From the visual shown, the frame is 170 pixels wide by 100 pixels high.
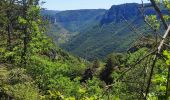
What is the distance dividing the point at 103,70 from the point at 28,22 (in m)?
27.9

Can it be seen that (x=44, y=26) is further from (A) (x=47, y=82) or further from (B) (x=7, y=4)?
(B) (x=7, y=4)

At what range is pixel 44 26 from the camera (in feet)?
185

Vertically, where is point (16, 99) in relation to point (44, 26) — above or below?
below

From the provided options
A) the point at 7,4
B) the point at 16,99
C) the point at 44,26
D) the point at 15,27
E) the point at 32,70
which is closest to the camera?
the point at 16,99

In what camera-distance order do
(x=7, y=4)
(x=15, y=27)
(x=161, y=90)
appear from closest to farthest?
(x=161, y=90) < (x=7, y=4) < (x=15, y=27)

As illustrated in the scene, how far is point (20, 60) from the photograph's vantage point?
166 ft

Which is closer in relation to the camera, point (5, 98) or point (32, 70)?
point (5, 98)

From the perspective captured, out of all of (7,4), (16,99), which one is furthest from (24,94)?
(7,4)

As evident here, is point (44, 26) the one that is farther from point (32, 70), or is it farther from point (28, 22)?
point (32, 70)

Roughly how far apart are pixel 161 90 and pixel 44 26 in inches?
2064

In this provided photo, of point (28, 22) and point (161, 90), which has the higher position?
point (161, 90)

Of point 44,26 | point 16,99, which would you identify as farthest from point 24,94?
point 44,26

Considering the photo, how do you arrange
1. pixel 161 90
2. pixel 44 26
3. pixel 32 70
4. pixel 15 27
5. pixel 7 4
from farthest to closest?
pixel 15 27
pixel 7 4
pixel 44 26
pixel 32 70
pixel 161 90

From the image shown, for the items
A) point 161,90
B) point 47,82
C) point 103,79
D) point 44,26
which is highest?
point 161,90
